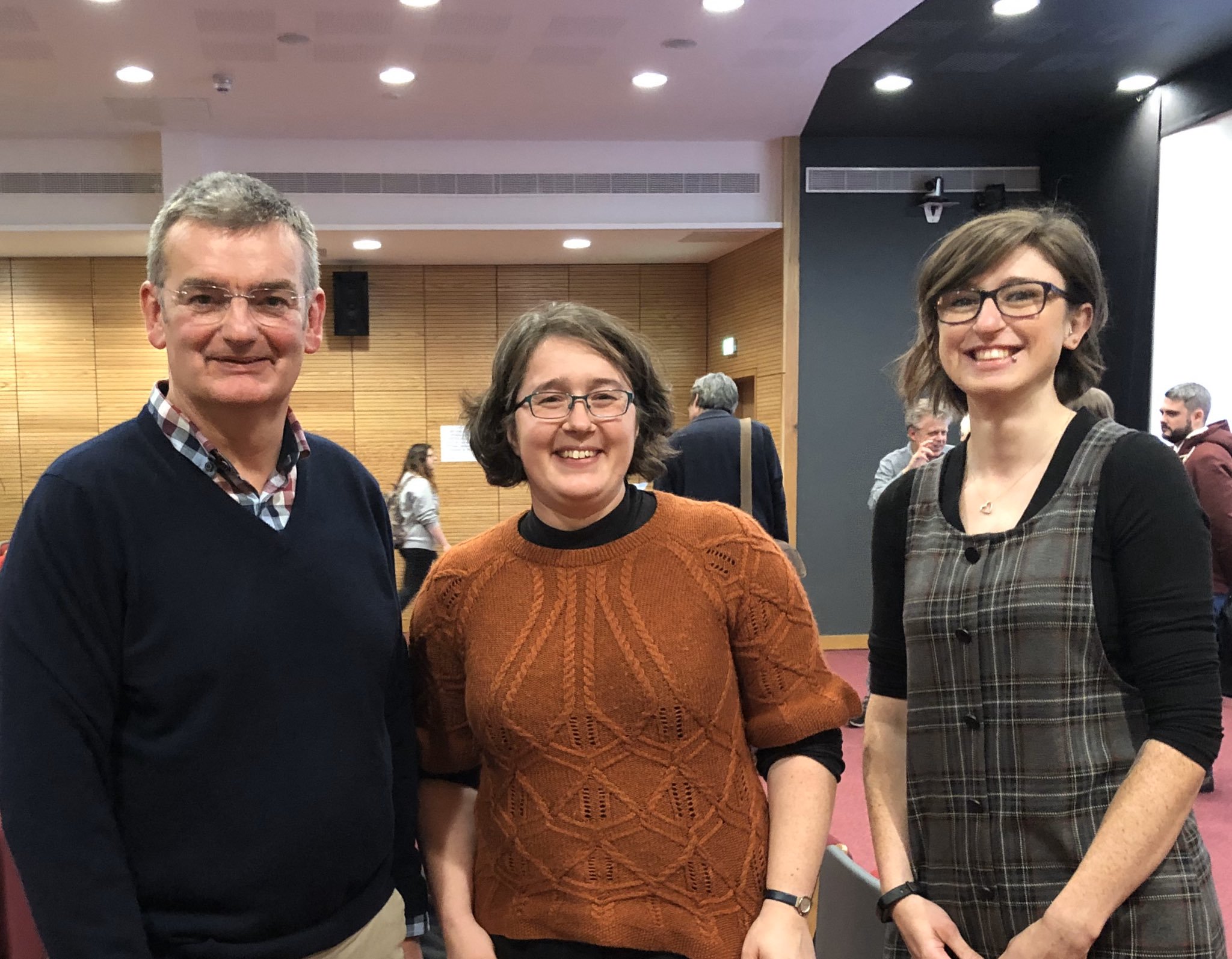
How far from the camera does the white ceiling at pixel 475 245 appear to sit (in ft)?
23.5

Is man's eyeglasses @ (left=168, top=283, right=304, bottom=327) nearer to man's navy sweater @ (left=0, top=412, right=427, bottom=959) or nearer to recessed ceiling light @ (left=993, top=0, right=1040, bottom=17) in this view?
man's navy sweater @ (left=0, top=412, right=427, bottom=959)

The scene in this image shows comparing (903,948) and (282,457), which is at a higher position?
(282,457)

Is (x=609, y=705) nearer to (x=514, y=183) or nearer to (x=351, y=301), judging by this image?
(x=514, y=183)

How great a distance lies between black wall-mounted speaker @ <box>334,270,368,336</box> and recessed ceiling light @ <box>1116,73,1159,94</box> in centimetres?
584

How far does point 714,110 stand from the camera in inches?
249

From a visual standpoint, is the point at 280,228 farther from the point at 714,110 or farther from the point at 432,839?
the point at 714,110

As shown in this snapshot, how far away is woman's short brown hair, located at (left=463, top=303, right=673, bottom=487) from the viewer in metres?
1.39

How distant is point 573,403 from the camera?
1357 mm

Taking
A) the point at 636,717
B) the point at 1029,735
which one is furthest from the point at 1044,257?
the point at 636,717

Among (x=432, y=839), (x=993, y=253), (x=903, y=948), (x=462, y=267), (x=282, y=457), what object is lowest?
(x=903, y=948)

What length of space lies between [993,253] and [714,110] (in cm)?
539

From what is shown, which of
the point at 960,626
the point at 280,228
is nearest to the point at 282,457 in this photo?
the point at 280,228

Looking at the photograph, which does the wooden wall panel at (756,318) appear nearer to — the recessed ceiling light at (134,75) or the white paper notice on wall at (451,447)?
the white paper notice on wall at (451,447)

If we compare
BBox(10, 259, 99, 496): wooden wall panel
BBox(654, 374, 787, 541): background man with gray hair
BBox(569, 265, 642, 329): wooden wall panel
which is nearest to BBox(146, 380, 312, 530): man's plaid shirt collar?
BBox(654, 374, 787, 541): background man with gray hair
